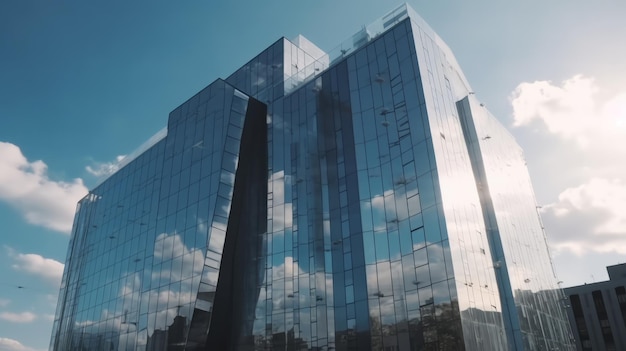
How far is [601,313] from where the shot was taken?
280ft

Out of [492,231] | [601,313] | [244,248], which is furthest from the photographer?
[601,313]

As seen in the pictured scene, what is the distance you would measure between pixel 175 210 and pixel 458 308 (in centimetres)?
2865

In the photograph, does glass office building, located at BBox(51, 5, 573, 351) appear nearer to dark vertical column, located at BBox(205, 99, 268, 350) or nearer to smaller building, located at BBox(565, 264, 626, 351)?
dark vertical column, located at BBox(205, 99, 268, 350)

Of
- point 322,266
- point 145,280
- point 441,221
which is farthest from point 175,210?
point 441,221

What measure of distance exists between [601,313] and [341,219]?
72362 millimetres

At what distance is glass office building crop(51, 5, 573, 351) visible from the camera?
3106cm

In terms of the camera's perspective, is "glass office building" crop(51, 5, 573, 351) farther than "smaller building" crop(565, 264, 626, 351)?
No

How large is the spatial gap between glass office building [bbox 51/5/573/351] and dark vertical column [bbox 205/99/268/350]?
0.13 meters

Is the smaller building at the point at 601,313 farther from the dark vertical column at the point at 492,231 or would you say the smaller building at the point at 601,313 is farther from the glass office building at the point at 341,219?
the dark vertical column at the point at 492,231

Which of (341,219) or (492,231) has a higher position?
(341,219)

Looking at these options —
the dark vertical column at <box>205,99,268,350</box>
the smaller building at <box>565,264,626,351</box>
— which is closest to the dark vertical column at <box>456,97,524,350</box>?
the dark vertical column at <box>205,99,268,350</box>

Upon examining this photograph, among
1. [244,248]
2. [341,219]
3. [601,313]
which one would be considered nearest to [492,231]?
[341,219]

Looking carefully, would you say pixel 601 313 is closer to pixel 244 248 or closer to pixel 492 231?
pixel 492 231

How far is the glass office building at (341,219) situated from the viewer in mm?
31062
